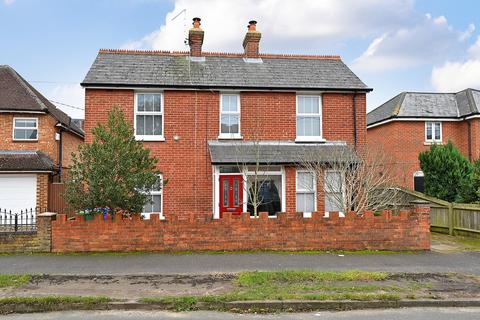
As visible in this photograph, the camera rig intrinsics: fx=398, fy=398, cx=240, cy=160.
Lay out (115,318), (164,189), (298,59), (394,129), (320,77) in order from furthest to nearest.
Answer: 1. (394,129)
2. (298,59)
3. (320,77)
4. (164,189)
5. (115,318)

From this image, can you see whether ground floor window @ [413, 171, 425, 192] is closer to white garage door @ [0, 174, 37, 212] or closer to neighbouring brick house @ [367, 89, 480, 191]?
neighbouring brick house @ [367, 89, 480, 191]

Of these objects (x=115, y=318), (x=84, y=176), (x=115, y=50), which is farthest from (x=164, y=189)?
(x=115, y=318)

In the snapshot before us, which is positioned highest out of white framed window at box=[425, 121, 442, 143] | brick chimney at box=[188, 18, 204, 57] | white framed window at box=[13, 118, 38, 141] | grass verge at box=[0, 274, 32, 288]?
brick chimney at box=[188, 18, 204, 57]

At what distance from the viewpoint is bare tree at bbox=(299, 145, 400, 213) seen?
39.1 feet

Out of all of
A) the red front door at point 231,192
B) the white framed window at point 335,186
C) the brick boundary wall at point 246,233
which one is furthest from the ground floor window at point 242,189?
the brick boundary wall at point 246,233

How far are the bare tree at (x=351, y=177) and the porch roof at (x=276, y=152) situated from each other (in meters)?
0.03

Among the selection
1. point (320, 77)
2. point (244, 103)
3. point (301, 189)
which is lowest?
point (301, 189)

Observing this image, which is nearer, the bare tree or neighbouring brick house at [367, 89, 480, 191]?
the bare tree

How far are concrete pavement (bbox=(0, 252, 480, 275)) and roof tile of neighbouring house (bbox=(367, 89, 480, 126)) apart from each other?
16857 mm

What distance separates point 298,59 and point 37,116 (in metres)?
12.1

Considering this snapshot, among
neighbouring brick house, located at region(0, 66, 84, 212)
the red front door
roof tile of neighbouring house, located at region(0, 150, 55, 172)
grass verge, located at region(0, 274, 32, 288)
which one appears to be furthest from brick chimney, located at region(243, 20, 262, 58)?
grass verge, located at region(0, 274, 32, 288)

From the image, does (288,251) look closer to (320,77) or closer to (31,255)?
(31,255)

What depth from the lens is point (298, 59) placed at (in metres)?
17.5

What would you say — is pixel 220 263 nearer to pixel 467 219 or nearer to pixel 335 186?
pixel 335 186
